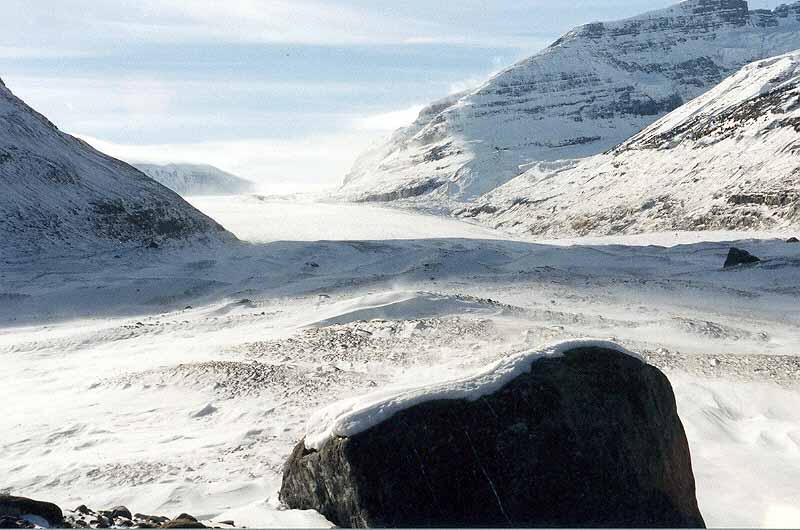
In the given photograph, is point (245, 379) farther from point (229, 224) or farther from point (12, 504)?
point (229, 224)

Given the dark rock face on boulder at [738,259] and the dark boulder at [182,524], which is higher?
the dark boulder at [182,524]

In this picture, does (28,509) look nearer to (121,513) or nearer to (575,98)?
(121,513)

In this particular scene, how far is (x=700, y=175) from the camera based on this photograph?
4609 centimetres

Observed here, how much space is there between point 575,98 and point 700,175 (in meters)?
95.2

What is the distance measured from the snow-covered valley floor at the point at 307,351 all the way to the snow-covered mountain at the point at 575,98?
68.9 metres

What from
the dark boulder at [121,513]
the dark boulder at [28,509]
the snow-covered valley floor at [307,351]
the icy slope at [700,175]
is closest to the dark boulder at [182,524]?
the snow-covered valley floor at [307,351]

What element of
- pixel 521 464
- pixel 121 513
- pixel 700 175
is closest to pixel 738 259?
pixel 521 464

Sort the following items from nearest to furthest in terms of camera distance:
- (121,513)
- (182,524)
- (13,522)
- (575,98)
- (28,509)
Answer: (13,522) < (182,524) < (28,509) < (121,513) < (575,98)

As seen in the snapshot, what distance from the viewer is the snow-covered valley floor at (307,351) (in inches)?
300

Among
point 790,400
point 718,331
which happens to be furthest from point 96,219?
point 790,400

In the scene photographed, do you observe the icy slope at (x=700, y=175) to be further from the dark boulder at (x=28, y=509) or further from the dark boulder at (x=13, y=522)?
the dark boulder at (x=13, y=522)

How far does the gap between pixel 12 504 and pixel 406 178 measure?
112 metres

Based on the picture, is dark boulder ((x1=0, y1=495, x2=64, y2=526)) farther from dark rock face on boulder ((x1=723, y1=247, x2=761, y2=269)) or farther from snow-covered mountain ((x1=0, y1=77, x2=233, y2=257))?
snow-covered mountain ((x1=0, y1=77, x2=233, y2=257))

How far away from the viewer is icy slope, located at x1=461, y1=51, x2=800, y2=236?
38.6 meters
